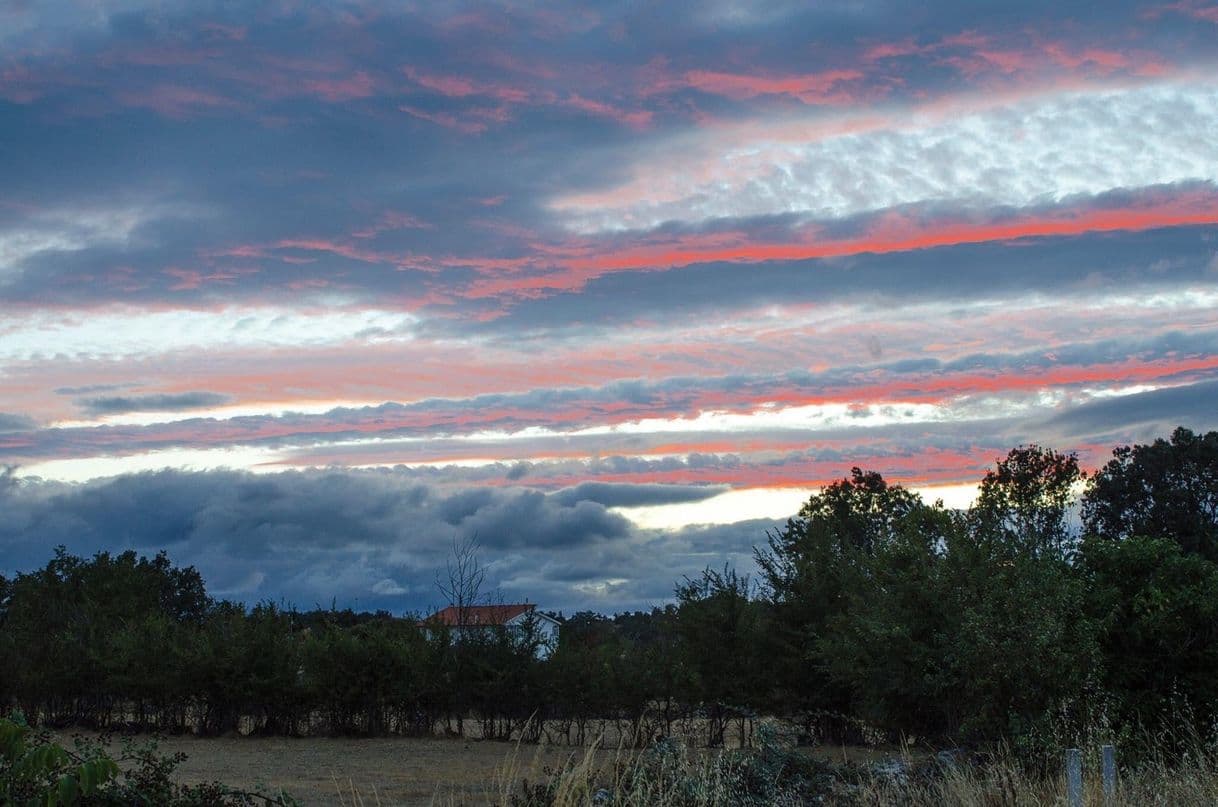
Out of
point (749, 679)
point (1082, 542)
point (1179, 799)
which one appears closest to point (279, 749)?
point (749, 679)

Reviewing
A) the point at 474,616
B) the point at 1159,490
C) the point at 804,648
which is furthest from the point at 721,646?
the point at 1159,490

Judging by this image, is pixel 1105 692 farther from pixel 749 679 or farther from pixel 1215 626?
pixel 749 679

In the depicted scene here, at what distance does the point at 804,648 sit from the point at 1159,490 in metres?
29.4

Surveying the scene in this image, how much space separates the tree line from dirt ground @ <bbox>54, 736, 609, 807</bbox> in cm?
138

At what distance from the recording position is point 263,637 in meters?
28.6

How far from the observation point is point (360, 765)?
72.5 ft

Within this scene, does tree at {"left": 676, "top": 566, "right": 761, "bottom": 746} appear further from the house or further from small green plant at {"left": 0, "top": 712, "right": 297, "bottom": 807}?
small green plant at {"left": 0, "top": 712, "right": 297, "bottom": 807}

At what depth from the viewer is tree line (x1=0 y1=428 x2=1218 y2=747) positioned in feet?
48.7

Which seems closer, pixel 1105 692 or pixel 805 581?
pixel 1105 692

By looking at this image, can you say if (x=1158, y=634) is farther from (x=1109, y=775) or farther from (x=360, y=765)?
(x=360, y=765)

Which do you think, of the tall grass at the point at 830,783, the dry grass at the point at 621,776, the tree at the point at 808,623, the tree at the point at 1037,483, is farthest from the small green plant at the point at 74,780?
the tree at the point at 1037,483

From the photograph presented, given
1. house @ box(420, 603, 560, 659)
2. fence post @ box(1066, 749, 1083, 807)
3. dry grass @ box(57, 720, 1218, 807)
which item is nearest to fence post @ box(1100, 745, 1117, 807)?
dry grass @ box(57, 720, 1218, 807)

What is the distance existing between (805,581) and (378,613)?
1324 cm

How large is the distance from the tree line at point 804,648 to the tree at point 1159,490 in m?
0.12
